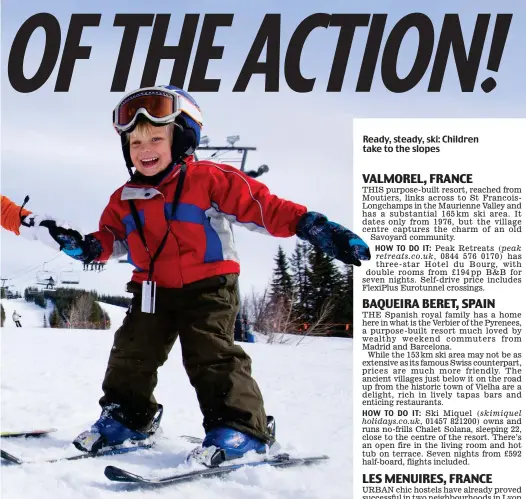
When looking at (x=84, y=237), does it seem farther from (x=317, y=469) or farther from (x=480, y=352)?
(x=480, y=352)

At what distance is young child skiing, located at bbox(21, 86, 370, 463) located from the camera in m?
2.33

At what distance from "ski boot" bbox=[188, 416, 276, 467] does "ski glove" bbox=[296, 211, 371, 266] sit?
0.78 m

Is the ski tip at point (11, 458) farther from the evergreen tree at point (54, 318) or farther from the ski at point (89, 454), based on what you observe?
the evergreen tree at point (54, 318)

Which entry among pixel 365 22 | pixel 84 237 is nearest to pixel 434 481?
pixel 84 237

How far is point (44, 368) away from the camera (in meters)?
4.01

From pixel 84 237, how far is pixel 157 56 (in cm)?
136

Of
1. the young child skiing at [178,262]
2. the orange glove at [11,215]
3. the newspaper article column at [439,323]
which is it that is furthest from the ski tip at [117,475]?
the orange glove at [11,215]

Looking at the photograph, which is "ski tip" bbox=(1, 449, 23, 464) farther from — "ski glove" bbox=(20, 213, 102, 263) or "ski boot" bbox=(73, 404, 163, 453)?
"ski glove" bbox=(20, 213, 102, 263)

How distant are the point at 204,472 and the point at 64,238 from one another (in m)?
1.16

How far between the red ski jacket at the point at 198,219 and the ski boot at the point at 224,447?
61cm

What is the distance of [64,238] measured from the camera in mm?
2555

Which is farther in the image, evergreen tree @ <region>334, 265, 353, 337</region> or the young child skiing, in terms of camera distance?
evergreen tree @ <region>334, 265, 353, 337</region>

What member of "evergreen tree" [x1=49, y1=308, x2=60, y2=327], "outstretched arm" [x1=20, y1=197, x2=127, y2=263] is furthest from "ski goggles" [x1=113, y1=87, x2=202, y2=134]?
"evergreen tree" [x1=49, y1=308, x2=60, y2=327]

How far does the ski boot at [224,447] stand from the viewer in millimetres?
2137
